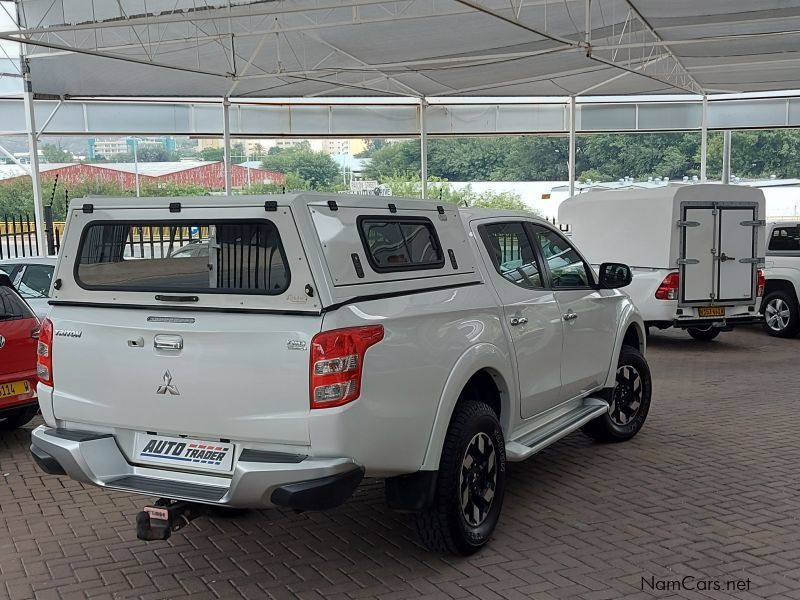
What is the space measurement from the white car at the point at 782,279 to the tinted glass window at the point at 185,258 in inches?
425

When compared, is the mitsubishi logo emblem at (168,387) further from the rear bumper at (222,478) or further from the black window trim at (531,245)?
the black window trim at (531,245)

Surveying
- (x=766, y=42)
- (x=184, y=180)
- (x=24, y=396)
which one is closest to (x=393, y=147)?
(x=184, y=180)

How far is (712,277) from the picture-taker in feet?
36.2

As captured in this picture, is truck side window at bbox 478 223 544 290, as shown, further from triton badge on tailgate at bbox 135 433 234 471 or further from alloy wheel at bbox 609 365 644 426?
triton badge on tailgate at bbox 135 433 234 471

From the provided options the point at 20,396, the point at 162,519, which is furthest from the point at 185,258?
the point at 20,396

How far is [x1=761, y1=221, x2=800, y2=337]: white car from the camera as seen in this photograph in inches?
489

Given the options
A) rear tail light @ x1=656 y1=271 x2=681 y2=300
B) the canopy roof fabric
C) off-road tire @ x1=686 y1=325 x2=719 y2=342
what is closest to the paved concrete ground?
rear tail light @ x1=656 y1=271 x2=681 y2=300

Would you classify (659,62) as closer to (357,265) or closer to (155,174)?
(155,174)

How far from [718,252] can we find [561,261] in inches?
235

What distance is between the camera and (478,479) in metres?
4.54

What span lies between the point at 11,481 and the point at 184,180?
2227 centimetres

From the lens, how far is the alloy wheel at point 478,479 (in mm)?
4410

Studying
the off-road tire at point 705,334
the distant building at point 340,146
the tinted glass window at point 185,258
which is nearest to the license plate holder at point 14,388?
the tinted glass window at point 185,258

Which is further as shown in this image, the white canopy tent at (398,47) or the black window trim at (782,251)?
the white canopy tent at (398,47)
